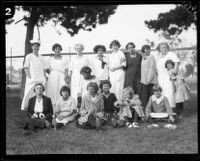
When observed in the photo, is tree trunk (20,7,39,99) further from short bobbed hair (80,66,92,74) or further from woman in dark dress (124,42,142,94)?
woman in dark dress (124,42,142,94)

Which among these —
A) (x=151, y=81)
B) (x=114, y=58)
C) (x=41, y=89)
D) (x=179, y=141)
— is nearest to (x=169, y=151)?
(x=179, y=141)

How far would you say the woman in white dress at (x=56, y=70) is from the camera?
7234mm

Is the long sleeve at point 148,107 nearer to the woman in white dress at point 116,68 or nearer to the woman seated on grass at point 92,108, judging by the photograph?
the woman in white dress at point 116,68

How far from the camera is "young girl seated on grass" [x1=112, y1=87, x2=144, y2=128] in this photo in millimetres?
7258

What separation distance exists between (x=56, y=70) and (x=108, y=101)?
101 centimetres

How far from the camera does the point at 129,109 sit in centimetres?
730

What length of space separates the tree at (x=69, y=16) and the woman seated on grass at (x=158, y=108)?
1.47 meters

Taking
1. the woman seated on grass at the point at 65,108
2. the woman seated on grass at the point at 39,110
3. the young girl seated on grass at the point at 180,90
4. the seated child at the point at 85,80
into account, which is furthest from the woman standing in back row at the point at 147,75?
the woman seated on grass at the point at 39,110

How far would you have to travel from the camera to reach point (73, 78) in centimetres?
723

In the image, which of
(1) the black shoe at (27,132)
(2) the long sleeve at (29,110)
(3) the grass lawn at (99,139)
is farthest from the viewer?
(2) the long sleeve at (29,110)

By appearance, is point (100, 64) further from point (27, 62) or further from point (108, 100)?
point (27, 62)

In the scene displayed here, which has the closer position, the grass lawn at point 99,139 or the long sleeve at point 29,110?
the grass lawn at point 99,139
